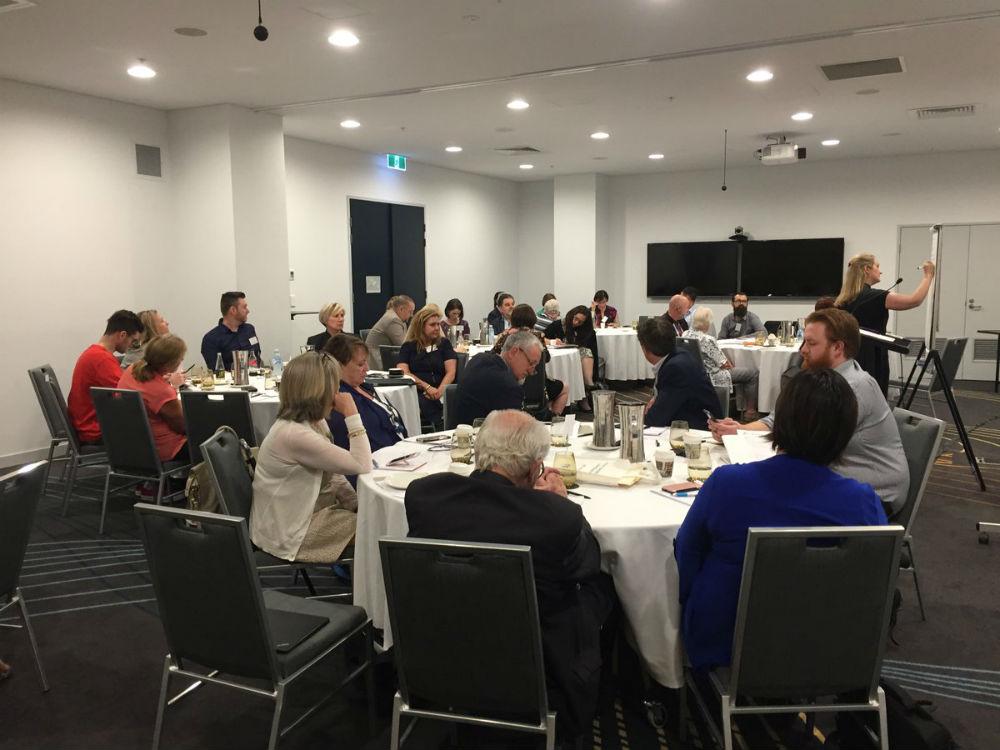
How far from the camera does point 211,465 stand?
2854 mm

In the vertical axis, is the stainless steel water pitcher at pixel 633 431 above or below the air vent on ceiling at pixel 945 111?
below

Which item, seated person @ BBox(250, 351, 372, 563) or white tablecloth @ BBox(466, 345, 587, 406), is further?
white tablecloth @ BBox(466, 345, 587, 406)

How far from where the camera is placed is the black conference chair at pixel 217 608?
6.69ft

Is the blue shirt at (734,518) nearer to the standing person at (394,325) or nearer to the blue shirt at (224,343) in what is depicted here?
the blue shirt at (224,343)

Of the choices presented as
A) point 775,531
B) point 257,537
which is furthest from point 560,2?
point 775,531

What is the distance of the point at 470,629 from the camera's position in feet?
6.21

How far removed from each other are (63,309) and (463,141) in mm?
4950

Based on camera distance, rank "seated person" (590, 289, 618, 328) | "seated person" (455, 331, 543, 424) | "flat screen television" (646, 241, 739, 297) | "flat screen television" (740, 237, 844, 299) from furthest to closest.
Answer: "flat screen television" (646, 241, 739, 297), "flat screen television" (740, 237, 844, 299), "seated person" (590, 289, 618, 328), "seated person" (455, 331, 543, 424)

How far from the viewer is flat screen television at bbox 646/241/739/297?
12.5 metres

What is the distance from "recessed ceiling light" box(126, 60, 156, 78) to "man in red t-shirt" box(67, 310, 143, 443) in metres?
1.95

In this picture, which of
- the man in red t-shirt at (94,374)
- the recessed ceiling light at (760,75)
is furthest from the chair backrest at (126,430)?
the recessed ceiling light at (760,75)

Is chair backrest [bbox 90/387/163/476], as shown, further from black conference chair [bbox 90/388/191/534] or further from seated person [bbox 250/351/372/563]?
seated person [bbox 250/351/372/563]

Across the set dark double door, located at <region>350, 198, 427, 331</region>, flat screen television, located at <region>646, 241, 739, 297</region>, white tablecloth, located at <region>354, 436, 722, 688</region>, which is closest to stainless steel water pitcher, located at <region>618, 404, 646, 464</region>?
white tablecloth, located at <region>354, 436, 722, 688</region>

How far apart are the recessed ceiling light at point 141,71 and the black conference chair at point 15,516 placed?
166 inches
